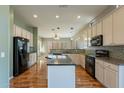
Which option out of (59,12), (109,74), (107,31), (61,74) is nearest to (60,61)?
(61,74)

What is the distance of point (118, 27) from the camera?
465cm

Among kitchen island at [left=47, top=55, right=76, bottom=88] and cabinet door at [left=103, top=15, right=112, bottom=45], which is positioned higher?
cabinet door at [left=103, top=15, right=112, bottom=45]

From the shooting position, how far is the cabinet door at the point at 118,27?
4395 millimetres

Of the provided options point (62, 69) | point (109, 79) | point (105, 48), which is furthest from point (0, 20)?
point (105, 48)

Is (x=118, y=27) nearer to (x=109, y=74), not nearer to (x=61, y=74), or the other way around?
(x=109, y=74)

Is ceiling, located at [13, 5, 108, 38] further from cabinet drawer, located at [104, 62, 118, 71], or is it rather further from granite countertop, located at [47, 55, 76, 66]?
cabinet drawer, located at [104, 62, 118, 71]

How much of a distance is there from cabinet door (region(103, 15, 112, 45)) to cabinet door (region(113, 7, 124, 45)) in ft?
1.12

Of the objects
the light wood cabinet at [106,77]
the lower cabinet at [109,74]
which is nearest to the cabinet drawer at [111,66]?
the lower cabinet at [109,74]

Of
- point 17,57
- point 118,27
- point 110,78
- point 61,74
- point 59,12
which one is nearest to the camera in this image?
point 61,74

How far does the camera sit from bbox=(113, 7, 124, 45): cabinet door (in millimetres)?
4395

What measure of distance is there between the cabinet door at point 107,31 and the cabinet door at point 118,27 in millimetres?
341

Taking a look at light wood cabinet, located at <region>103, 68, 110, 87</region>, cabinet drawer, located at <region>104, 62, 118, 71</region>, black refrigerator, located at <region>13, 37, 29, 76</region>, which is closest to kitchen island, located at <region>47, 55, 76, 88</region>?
cabinet drawer, located at <region>104, 62, 118, 71</region>

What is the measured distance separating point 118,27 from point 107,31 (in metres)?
0.96
